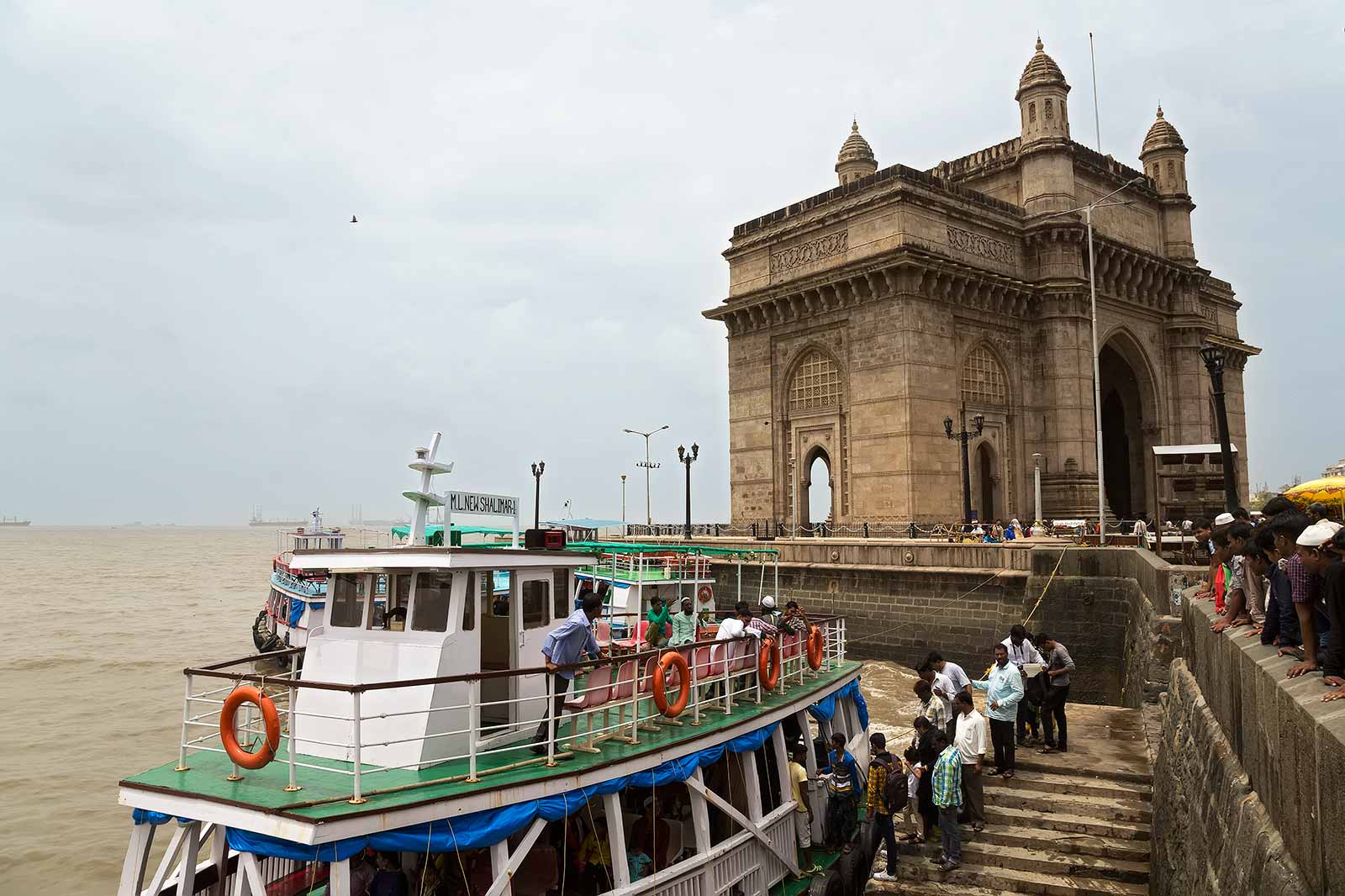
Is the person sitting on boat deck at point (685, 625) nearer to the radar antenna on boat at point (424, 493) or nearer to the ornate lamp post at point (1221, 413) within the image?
the radar antenna on boat at point (424, 493)

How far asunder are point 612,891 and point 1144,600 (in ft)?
51.2

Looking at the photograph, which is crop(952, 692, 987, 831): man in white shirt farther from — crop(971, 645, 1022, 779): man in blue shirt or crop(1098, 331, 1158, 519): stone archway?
crop(1098, 331, 1158, 519): stone archway

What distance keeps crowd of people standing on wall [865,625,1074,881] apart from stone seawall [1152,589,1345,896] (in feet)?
5.95

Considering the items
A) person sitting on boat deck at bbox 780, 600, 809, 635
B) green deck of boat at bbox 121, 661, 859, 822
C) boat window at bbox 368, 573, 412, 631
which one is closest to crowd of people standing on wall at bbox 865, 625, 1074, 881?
person sitting on boat deck at bbox 780, 600, 809, 635

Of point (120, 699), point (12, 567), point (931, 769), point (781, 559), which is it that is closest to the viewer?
point (931, 769)

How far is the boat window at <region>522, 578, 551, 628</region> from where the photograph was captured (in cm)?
848

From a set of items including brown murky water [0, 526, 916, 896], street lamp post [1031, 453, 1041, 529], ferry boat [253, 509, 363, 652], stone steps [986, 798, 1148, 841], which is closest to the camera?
stone steps [986, 798, 1148, 841]

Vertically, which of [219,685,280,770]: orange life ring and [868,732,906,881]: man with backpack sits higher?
[219,685,280,770]: orange life ring

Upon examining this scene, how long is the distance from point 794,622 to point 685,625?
5.21 ft

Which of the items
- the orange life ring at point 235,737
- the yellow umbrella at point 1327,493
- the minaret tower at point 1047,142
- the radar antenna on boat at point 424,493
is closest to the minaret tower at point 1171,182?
the minaret tower at point 1047,142

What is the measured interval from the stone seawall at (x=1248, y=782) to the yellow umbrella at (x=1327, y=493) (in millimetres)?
14505

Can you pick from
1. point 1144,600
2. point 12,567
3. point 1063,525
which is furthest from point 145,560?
point 1144,600

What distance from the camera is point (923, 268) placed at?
35.3 m

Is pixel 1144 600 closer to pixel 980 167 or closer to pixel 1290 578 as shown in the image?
pixel 1290 578
